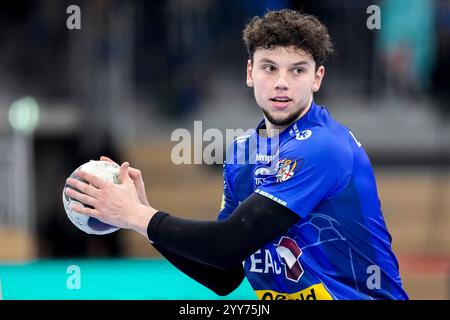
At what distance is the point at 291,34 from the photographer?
17.3 ft

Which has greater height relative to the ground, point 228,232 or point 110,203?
point 110,203

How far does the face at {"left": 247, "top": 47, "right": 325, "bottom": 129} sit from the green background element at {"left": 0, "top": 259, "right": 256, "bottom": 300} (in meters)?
3.59

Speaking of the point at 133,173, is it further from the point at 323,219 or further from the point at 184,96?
the point at 184,96

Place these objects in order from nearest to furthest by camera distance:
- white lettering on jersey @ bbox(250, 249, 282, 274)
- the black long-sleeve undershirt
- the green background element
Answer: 1. the black long-sleeve undershirt
2. white lettering on jersey @ bbox(250, 249, 282, 274)
3. the green background element

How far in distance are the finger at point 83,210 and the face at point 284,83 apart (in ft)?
3.51

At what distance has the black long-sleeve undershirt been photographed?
A: 494cm

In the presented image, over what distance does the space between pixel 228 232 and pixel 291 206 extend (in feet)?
1.12

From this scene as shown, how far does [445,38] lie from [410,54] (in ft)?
2.59

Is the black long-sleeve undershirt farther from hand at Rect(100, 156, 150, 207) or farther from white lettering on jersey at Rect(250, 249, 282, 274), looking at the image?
white lettering on jersey at Rect(250, 249, 282, 274)

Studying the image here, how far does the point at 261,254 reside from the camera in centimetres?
542

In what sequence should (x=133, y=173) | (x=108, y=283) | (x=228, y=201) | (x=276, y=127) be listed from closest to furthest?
(x=133, y=173) < (x=276, y=127) < (x=228, y=201) < (x=108, y=283)

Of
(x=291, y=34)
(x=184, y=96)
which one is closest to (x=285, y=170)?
(x=291, y=34)

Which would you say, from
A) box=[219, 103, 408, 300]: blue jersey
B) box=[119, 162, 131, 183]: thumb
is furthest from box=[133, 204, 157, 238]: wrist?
box=[219, 103, 408, 300]: blue jersey
